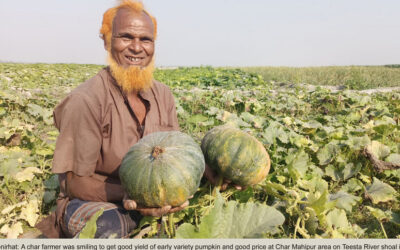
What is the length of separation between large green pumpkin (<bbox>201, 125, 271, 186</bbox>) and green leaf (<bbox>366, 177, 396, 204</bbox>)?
121 centimetres

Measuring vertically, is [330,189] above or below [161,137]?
below

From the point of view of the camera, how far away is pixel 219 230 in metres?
1.49

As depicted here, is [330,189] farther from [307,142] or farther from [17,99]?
[17,99]

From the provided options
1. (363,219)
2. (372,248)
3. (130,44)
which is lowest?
(363,219)

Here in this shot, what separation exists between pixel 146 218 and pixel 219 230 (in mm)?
829

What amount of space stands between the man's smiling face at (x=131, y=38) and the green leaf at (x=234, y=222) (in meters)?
→ 1.61

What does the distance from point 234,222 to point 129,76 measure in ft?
5.18

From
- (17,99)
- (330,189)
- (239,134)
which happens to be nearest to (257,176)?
(239,134)

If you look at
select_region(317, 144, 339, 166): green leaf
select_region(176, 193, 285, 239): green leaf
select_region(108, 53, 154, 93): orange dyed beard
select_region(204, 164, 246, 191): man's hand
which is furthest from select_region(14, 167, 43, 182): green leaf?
select_region(317, 144, 339, 166): green leaf

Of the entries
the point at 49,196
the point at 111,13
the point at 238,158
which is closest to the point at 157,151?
the point at 238,158

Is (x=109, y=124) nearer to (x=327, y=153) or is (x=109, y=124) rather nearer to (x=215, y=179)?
(x=215, y=179)

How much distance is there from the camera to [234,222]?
5.15 feet

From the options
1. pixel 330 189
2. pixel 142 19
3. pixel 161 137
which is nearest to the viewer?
pixel 161 137

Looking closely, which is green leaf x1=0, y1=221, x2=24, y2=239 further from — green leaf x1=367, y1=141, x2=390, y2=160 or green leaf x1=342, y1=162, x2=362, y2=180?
green leaf x1=367, y1=141, x2=390, y2=160
